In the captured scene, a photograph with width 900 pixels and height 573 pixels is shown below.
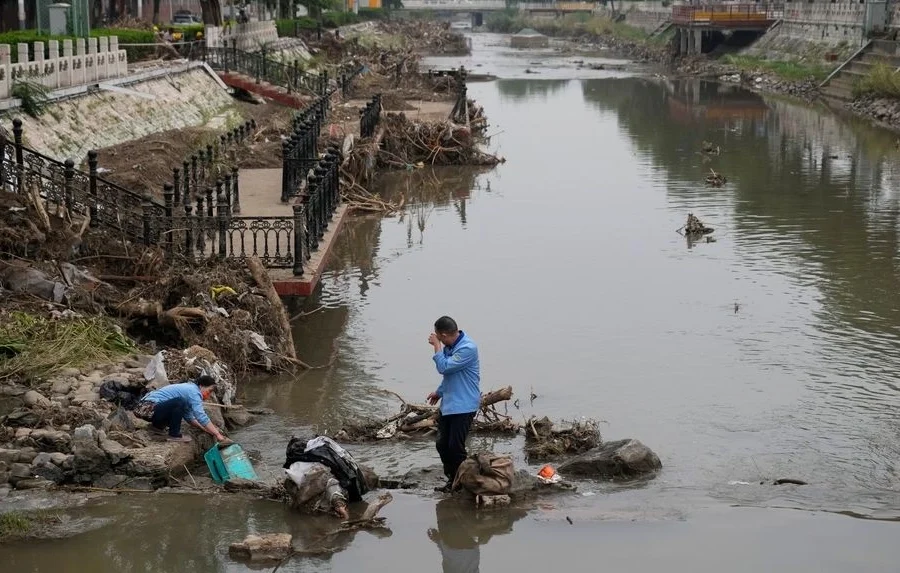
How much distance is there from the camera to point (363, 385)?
15.7 metres

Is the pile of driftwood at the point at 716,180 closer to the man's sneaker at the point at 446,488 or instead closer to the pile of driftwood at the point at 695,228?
the pile of driftwood at the point at 695,228

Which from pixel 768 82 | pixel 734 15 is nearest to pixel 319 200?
pixel 768 82

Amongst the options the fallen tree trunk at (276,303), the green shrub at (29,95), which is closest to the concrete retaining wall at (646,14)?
the green shrub at (29,95)

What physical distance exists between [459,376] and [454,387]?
0.40ft

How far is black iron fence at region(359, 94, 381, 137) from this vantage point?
34.7 metres

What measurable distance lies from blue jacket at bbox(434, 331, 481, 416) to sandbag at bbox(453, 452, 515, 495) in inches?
18.9

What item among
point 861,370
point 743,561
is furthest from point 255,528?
point 861,370

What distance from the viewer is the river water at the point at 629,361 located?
10641mm

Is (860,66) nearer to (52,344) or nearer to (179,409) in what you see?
(52,344)

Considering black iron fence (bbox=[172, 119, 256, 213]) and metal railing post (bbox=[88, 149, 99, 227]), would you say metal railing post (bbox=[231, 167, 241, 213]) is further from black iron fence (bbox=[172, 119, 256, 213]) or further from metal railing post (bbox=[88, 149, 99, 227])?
metal railing post (bbox=[88, 149, 99, 227])

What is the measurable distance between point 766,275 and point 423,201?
10.9 metres

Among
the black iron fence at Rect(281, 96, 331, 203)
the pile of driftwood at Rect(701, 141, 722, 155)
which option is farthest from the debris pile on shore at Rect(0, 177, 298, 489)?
the pile of driftwood at Rect(701, 141, 722, 155)

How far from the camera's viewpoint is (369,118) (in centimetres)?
3553

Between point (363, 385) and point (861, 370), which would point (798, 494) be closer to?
point (861, 370)
